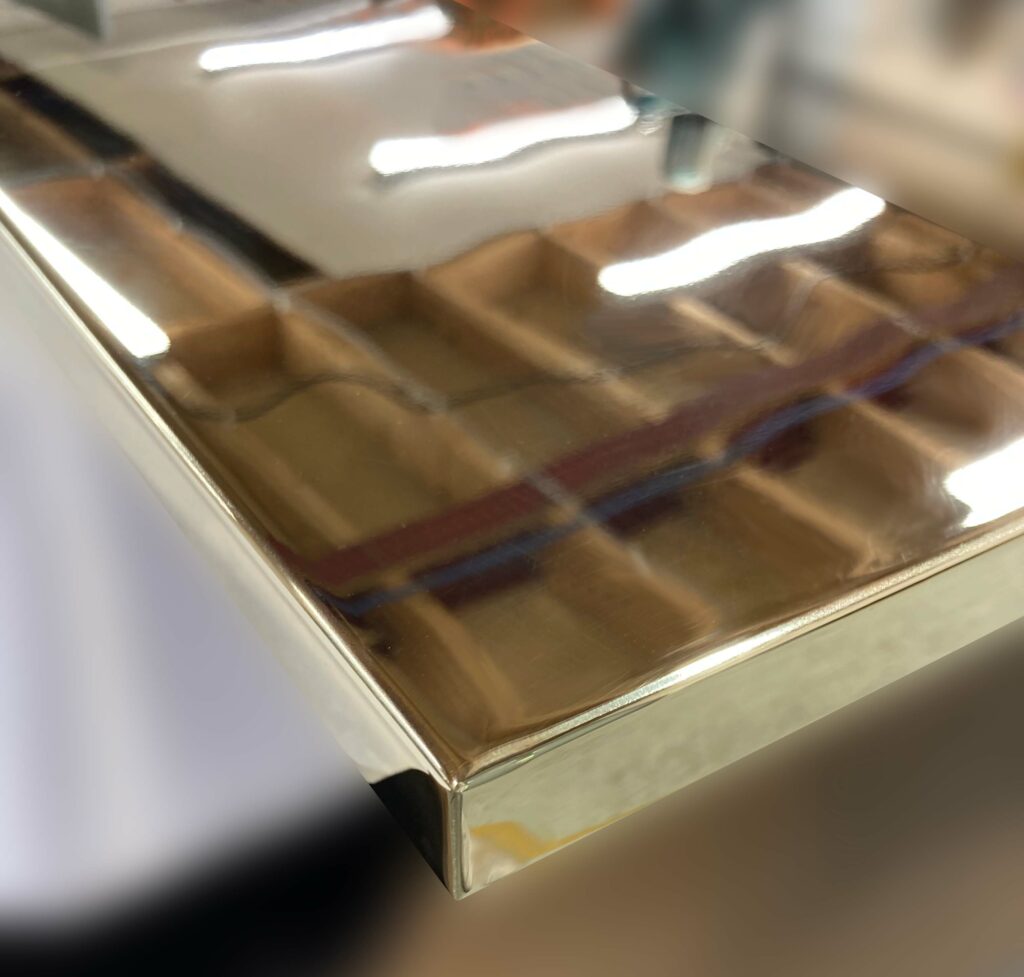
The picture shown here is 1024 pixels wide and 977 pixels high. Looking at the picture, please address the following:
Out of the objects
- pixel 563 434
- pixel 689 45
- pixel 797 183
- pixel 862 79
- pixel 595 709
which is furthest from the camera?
pixel 689 45

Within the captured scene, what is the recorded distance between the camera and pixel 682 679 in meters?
0.32

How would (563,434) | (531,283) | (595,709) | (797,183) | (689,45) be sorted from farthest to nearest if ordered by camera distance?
(689,45)
(797,183)
(531,283)
(563,434)
(595,709)

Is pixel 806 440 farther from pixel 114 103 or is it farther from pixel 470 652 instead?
pixel 114 103

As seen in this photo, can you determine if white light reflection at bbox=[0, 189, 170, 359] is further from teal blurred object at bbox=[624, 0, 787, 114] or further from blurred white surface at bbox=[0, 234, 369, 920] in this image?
teal blurred object at bbox=[624, 0, 787, 114]

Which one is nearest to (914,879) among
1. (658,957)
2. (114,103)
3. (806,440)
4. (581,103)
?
(658,957)

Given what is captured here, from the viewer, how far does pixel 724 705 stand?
0.34 m

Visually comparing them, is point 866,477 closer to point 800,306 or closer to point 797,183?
point 800,306

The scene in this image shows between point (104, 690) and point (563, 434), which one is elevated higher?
point (563, 434)

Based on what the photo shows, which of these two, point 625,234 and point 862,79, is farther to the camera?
point 862,79

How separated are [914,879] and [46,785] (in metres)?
0.42

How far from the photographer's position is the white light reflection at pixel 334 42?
73 centimetres

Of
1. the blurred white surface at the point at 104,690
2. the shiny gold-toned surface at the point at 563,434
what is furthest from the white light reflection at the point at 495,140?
the blurred white surface at the point at 104,690

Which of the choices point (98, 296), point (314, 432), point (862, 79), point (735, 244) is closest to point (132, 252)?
point (98, 296)

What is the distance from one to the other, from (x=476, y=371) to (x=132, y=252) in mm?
174
